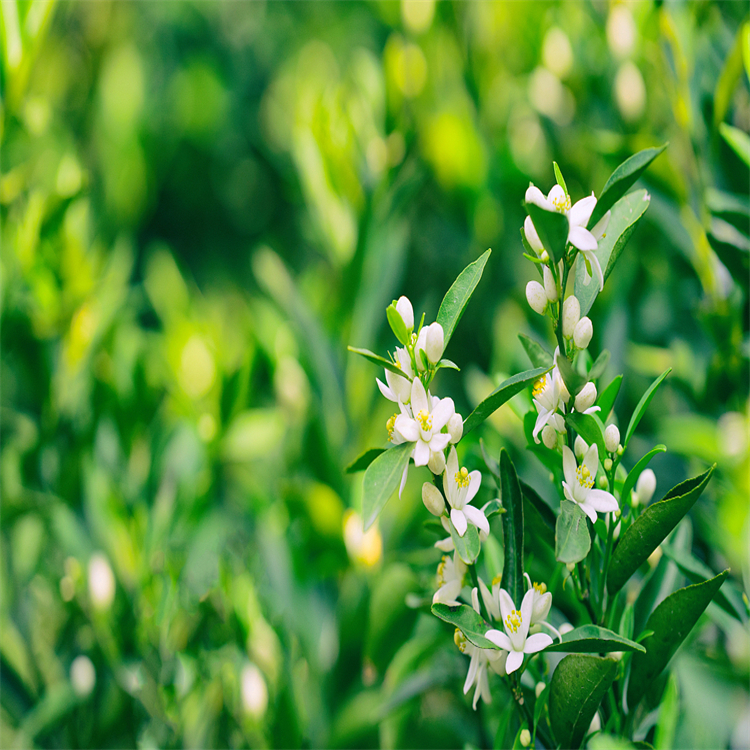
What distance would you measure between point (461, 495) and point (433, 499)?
19 millimetres

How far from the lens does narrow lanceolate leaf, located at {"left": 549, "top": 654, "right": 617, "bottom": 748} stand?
39 centimetres

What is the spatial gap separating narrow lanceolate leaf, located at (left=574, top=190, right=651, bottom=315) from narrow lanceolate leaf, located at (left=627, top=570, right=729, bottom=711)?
0.66ft

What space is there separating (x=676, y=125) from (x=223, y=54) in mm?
1796

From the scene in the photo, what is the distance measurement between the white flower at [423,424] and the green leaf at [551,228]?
11 cm

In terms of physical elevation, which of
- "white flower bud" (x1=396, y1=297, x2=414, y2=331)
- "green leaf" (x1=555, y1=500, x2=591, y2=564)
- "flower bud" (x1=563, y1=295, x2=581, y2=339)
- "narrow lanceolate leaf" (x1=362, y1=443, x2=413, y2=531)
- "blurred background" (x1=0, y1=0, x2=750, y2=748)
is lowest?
"blurred background" (x1=0, y1=0, x2=750, y2=748)

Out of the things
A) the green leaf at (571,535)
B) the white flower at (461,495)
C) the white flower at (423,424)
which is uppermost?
the white flower at (423,424)

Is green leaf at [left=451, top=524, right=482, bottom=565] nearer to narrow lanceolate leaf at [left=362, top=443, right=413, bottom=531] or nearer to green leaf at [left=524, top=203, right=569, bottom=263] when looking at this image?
narrow lanceolate leaf at [left=362, top=443, right=413, bottom=531]

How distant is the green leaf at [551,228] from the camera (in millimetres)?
363

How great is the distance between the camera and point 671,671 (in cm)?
52

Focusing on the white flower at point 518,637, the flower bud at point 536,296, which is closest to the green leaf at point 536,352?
the flower bud at point 536,296

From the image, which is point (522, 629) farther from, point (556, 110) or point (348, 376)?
point (556, 110)

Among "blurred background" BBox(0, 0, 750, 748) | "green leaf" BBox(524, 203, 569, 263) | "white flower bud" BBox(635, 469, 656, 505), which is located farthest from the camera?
"blurred background" BBox(0, 0, 750, 748)

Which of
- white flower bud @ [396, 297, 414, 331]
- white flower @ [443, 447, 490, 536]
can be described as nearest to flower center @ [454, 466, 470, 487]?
white flower @ [443, 447, 490, 536]

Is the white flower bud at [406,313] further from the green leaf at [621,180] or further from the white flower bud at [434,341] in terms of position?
the green leaf at [621,180]
